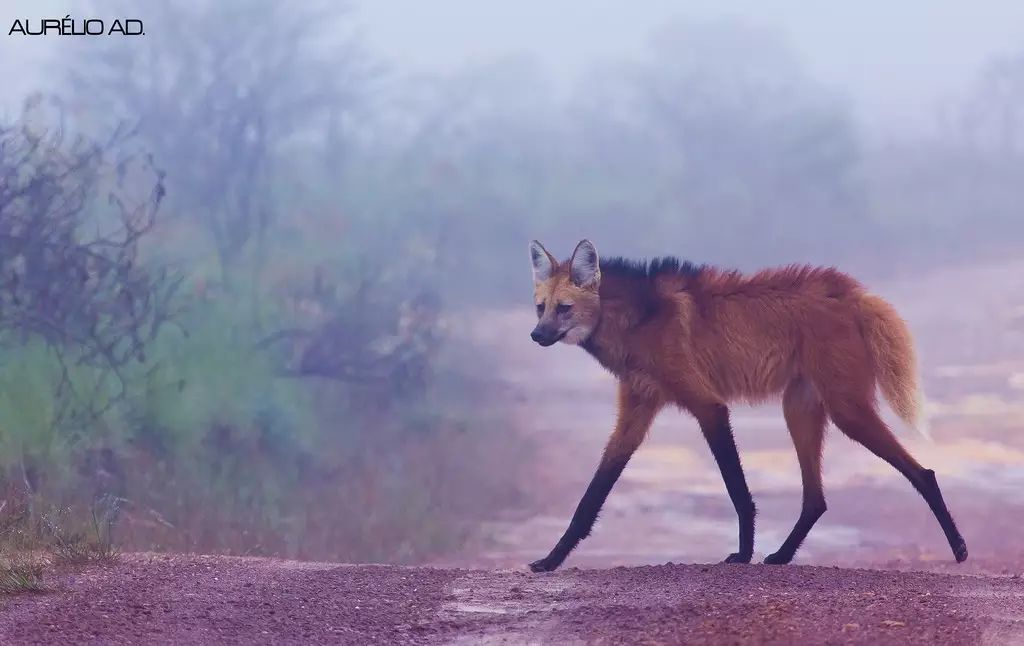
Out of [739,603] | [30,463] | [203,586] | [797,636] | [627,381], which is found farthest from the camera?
[30,463]

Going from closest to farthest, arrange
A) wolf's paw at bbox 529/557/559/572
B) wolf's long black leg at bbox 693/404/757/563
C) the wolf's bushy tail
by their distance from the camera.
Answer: wolf's long black leg at bbox 693/404/757/563 < wolf's paw at bbox 529/557/559/572 < the wolf's bushy tail

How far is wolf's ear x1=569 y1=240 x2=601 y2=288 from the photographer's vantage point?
6809mm

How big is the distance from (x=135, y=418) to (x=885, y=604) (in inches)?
306

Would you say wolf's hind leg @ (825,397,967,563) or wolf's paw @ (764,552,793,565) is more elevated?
wolf's hind leg @ (825,397,967,563)

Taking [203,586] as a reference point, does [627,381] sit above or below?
above

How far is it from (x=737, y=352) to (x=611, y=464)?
1.00 metres

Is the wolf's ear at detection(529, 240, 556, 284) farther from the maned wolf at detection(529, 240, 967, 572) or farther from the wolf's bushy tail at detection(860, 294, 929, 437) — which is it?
the wolf's bushy tail at detection(860, 294, 929, 437)

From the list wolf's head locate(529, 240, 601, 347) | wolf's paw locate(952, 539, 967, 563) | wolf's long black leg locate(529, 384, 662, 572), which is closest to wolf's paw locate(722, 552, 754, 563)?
wolf's long black leg locate(529, 384, 662, 572)

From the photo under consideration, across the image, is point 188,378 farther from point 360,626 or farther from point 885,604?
point 885,604

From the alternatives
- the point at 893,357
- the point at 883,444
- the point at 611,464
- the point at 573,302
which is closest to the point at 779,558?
the point at 883,444

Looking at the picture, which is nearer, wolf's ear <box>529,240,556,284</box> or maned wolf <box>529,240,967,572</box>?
maned wolf <box>529,240,967,572</box>

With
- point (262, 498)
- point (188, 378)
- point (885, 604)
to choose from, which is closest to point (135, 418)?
point (188, 378)

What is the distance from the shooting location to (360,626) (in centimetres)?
496

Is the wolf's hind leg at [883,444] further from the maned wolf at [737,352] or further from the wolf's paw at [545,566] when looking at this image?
the wolf's paw at [545,566]
